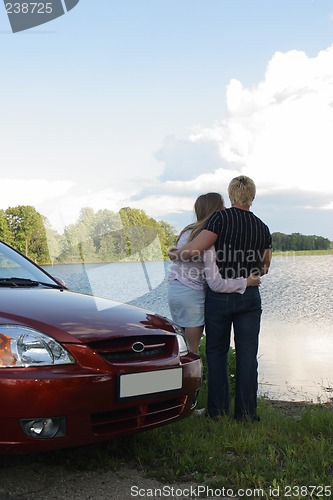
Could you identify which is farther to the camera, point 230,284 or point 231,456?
point 230,284

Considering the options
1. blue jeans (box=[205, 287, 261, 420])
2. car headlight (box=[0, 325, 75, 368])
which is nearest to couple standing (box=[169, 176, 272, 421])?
blue jeans (box=[205, 287, 261, 420])

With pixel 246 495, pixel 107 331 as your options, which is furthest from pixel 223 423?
pixel 107 331

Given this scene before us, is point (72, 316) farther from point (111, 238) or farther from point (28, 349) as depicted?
point (111, 238)

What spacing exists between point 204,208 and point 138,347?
1.77 m

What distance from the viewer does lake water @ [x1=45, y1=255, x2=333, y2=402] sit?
7973 mm

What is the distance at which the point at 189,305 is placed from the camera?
4.76 metres

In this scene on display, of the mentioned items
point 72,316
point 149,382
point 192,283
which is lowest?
point 149,382

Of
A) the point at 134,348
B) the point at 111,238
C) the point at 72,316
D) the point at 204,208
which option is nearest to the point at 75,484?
the point at 134,348

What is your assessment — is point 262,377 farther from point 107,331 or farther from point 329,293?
point 329,293

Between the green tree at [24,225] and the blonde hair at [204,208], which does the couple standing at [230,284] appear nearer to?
the blonde hair at [204,208]

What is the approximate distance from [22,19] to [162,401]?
260 inches

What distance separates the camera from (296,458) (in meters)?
3.62

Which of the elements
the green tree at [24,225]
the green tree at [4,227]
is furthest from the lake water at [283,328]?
the green tree at [4,227]

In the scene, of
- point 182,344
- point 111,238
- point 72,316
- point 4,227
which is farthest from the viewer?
point 4,227
